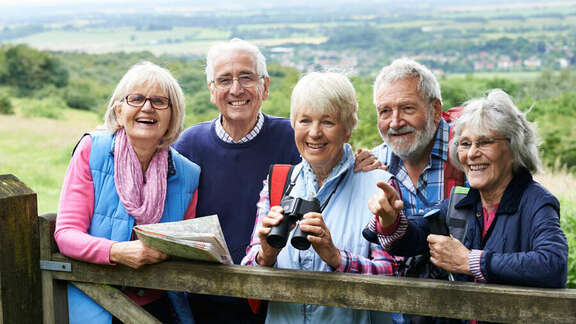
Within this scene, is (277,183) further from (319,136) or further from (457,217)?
(457,217)

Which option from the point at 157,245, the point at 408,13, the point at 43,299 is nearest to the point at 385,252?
the point at 157,245

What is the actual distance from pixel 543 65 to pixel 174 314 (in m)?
60.4

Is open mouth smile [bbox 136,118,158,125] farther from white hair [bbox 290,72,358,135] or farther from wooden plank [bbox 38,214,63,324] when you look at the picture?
white hair [bbox 290,72,358,135]

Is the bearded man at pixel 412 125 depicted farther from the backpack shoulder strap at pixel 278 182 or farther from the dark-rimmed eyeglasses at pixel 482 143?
the backpack shoulder strap at pixel 278 182

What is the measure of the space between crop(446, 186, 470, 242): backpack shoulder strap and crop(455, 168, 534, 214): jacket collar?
6 cm

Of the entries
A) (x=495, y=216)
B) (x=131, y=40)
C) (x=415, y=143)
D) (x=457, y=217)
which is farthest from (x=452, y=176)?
(x=131, y=40)

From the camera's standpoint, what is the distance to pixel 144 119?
10.4ft

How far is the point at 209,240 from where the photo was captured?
2680 mm

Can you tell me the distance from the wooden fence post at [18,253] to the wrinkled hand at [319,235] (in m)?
1.46

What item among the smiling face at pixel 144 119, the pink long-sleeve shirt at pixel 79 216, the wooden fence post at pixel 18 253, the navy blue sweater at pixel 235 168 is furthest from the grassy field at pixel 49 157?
the wooden fence post at pixel 18 253

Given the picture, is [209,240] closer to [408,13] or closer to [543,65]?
[543,65]

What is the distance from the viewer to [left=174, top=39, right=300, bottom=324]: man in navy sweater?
360cm

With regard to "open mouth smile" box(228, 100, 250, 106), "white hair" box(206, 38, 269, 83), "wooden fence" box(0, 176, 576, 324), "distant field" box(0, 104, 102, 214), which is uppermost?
"white hair" box(206, 38, 269, 83)

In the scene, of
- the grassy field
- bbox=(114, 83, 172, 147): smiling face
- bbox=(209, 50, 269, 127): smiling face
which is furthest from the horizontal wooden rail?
the grassy field
